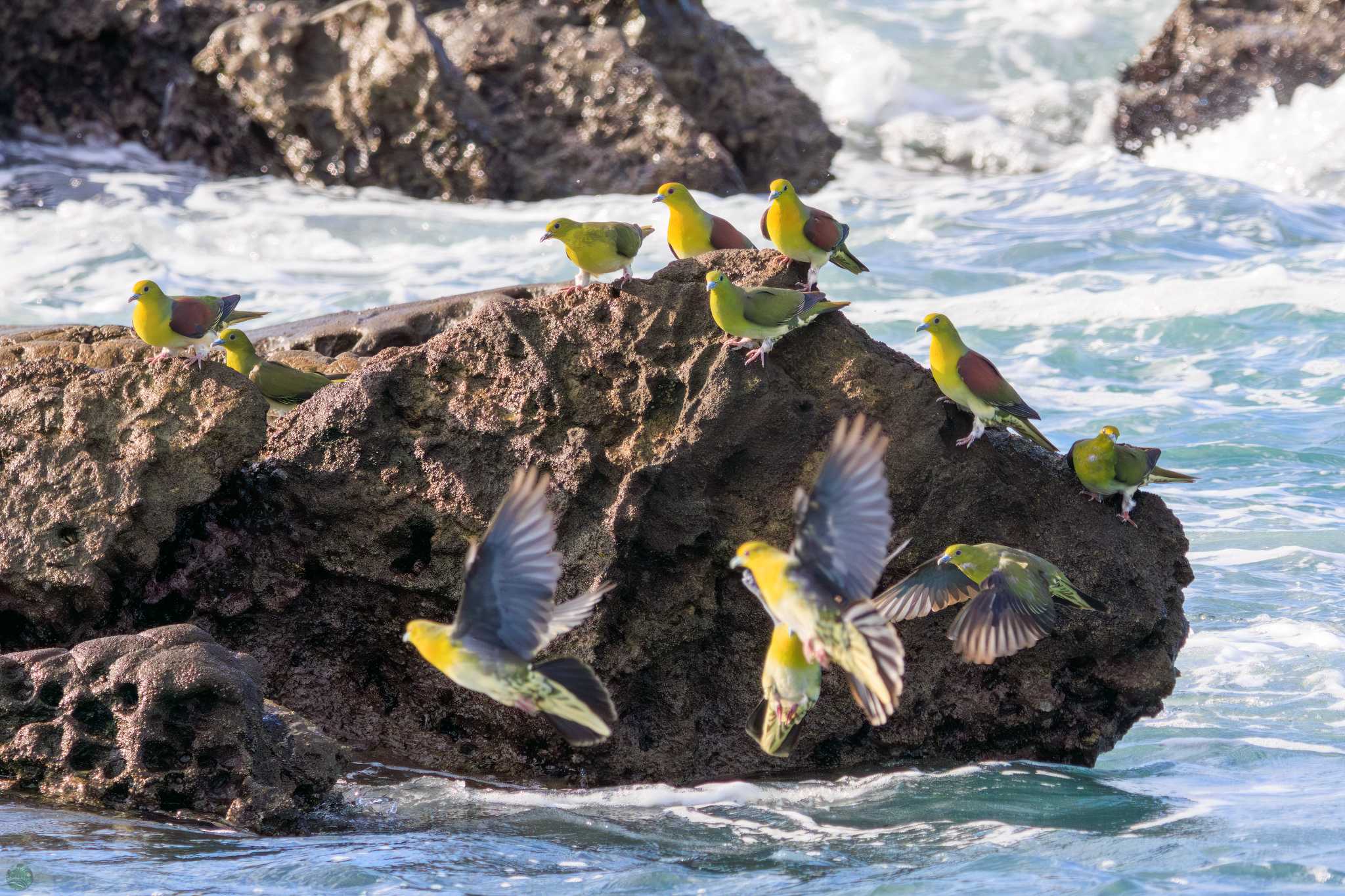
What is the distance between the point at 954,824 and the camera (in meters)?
5.55

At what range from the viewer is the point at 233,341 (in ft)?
23.0

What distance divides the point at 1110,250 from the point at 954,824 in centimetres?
1069

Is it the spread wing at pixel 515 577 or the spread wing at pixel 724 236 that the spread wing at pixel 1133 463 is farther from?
the spread wing at pixel 515 577

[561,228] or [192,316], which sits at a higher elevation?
[561,228]

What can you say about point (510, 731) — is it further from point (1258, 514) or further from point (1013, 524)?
point (1258, 514)

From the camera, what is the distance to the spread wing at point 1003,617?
5.46 meters

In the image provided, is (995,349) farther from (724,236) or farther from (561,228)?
(561,228)

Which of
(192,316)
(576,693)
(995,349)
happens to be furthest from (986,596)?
(995,349)

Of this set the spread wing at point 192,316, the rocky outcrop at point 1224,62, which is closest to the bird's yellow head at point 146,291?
the spread wing at point 192,316

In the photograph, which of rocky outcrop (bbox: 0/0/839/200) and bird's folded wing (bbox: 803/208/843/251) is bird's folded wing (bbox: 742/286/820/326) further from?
rocky outcrop (bbox: 0/0/839/200)

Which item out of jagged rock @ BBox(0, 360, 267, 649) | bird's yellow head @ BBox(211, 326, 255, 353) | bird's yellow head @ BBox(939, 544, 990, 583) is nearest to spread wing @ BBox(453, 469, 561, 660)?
bird's yellow head @ BBox(939, 544, 990, 583)

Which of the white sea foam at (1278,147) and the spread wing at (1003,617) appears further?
the white sea foam at (1278,147)

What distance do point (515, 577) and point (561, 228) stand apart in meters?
2.23

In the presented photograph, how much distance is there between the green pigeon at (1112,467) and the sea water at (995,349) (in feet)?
0.43
